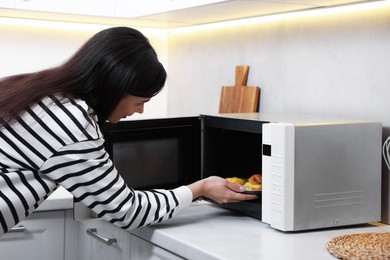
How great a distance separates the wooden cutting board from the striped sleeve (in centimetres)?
66

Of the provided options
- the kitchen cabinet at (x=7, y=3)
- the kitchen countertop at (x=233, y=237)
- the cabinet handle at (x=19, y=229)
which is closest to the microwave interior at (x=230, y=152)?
the kitchen countertop at (x=233, y=237)

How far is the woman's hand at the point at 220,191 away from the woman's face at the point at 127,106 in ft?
0.90

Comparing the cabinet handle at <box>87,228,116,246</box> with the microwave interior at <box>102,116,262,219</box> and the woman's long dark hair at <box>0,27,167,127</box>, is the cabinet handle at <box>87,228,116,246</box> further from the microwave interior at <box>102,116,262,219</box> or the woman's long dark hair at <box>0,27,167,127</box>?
the woman's long dark hair at <box>0,27,167,127</box>

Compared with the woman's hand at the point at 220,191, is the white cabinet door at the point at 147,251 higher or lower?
lower

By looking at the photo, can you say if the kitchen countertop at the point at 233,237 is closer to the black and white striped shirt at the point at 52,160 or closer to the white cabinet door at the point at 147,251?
the white cabinet door at the point at 147,251

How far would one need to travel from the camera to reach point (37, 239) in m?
1.88

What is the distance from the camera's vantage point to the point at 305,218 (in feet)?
4.78

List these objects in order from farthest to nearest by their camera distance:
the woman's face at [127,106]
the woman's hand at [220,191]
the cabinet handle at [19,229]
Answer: the cabinet handle at [19,229] < the woman's hand at [220,191] < the woman's face at [127,106]

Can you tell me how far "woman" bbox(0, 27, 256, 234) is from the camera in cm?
127

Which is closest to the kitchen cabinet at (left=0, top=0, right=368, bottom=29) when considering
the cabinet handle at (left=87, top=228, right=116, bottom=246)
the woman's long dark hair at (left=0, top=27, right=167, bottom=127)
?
the woman's long dark hair at (left=0, top=27, right=167, bottom=127)

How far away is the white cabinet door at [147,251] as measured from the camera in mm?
1440

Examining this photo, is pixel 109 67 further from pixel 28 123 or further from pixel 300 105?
pixel 300 105

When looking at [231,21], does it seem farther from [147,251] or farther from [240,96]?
[147,251]

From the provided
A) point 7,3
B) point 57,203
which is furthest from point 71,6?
point 57,203
